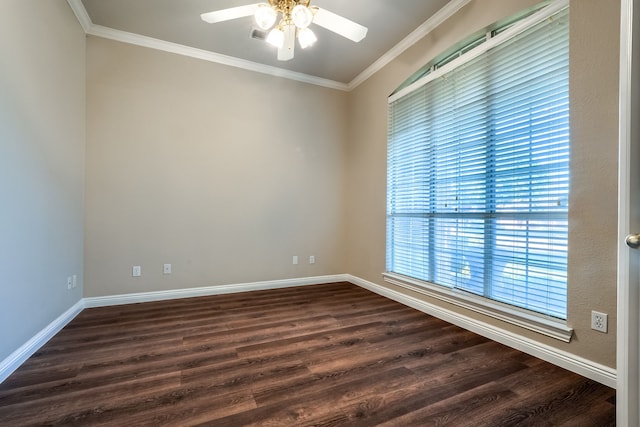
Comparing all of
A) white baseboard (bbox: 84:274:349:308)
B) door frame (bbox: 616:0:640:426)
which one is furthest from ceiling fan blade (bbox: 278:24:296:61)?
white baseboard (bbox: 84:274:349:308)

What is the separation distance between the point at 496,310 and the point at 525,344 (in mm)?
288

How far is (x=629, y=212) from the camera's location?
1.08 metres

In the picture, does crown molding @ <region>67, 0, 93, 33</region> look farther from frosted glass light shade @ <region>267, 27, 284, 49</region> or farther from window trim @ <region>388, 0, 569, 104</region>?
window trim @ <region>388, 0, 569, 104</region>

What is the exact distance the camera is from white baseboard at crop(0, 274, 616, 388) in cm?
173

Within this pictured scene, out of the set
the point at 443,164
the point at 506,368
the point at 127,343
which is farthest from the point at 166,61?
the point at 506,368

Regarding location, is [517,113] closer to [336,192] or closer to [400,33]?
[400,33]

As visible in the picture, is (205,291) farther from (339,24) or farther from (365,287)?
(339,24)

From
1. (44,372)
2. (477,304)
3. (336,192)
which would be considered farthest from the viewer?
(336,192)

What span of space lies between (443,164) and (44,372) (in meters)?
3.51

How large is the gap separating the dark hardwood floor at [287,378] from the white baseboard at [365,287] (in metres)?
0.07

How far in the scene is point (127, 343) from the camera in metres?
2.17

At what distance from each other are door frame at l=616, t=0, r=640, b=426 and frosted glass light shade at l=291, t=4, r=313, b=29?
5.09ft

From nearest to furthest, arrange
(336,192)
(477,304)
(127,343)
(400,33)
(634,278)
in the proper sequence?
(634,278) → (127,343) → (477,304) → (400,33) → (336,192)

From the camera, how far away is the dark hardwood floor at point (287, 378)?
140 centimetres
